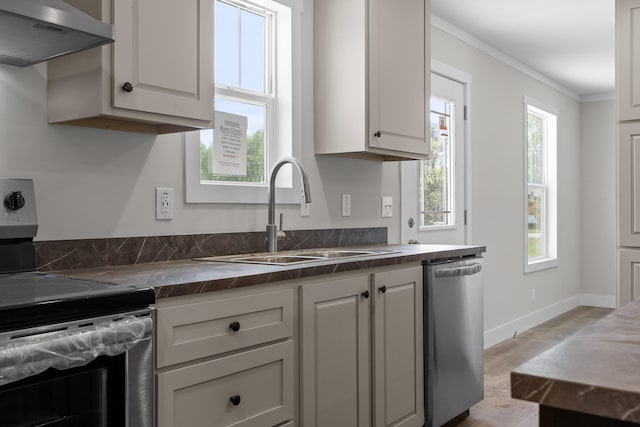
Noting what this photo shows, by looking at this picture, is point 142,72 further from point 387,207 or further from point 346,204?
point 387,207

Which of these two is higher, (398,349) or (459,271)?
(459,271)

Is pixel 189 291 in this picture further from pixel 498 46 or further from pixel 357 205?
pixel 498 46

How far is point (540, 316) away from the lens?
6.16 meters

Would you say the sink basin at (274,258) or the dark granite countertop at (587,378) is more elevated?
the sink basin at (274,258)

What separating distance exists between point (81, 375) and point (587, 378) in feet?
3.51

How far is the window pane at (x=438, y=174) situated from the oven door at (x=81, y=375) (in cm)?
293

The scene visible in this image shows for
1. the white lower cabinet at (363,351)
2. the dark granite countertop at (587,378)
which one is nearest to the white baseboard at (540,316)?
the white lower cabinet at (363,351)

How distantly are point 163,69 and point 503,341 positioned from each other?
406cm

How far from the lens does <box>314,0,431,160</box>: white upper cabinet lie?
3031 millimetres

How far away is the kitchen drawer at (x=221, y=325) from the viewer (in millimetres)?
1690

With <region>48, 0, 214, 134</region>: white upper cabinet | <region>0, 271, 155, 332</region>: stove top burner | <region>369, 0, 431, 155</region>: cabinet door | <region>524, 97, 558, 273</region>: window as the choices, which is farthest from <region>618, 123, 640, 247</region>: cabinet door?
<region>524, 97, 558, 273</region>: window

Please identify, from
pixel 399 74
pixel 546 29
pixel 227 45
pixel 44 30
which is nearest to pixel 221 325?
pixel 44 30

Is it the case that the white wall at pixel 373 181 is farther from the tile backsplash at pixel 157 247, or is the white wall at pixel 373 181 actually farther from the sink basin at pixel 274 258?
the sink basin at pixel 274 258

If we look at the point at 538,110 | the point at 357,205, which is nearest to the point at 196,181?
the point at 357,205
